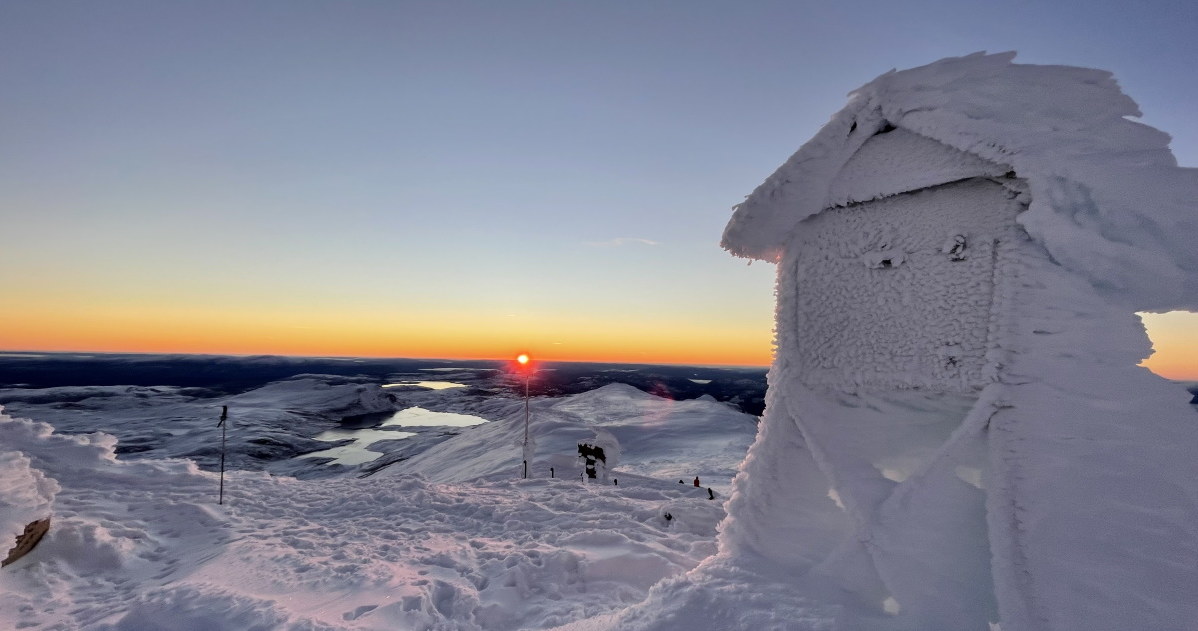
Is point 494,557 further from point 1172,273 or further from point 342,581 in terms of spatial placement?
point 1172,273

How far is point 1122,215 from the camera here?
315 cm

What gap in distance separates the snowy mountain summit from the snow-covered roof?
0.01 metres

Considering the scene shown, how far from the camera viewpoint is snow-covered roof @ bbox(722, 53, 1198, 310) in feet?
10.0

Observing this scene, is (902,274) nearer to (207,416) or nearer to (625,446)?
(625,446)

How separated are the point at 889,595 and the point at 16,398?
281 ft

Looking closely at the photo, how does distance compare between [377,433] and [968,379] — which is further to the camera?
[377,433]

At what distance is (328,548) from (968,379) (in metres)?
8.94

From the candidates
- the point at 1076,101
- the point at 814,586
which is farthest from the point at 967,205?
the point at 814,586

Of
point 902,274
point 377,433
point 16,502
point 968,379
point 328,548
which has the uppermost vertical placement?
point 902,274

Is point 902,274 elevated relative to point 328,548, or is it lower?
elevated

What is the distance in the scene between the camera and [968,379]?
3.83 metres

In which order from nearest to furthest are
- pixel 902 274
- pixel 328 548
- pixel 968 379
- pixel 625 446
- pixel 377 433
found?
pixel 968 379 → pixel 902 274 → pixel 328 548 → pixel 625 446 → pixel 377 433

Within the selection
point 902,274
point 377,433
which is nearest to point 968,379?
point 902,274

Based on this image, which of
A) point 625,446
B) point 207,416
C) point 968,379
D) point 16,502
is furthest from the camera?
point 207,416
